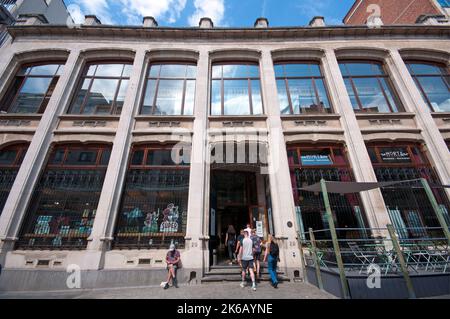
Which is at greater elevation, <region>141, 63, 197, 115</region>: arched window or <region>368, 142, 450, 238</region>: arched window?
<region>141, 63, 197, 115</region>: arched window

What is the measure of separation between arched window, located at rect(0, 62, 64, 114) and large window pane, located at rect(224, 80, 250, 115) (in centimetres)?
960

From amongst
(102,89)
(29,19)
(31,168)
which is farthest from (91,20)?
(31,168)

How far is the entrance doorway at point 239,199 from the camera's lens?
33.9ft

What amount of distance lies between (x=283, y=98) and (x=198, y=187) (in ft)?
22.5

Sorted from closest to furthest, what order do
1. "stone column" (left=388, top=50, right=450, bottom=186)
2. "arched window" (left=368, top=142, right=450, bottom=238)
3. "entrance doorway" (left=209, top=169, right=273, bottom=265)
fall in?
"arched window" (left=368, top=142, right=450, bottom=238), "stone column" (left=388, top=50, right=450, bottom=186), "entrance doorway" (left=209, top=169, right=273, bottom=265)

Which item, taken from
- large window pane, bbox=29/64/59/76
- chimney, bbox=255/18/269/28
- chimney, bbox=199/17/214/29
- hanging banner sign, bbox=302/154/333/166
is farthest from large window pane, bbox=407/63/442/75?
large window pane, bbox=29/64/59/76

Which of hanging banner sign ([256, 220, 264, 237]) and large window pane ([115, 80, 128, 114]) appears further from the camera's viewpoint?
large window pane ([115, 80, 128, 114])

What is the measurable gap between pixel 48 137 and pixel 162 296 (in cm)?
899

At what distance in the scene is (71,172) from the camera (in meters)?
9.14

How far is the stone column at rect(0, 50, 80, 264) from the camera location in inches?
307

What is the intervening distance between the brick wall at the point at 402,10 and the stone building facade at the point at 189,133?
4264 millimetres

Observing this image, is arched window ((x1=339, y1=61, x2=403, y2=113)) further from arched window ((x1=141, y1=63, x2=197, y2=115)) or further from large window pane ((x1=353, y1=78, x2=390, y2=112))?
arched window ((x1=141, y1=63, x2=197, y2=115))
